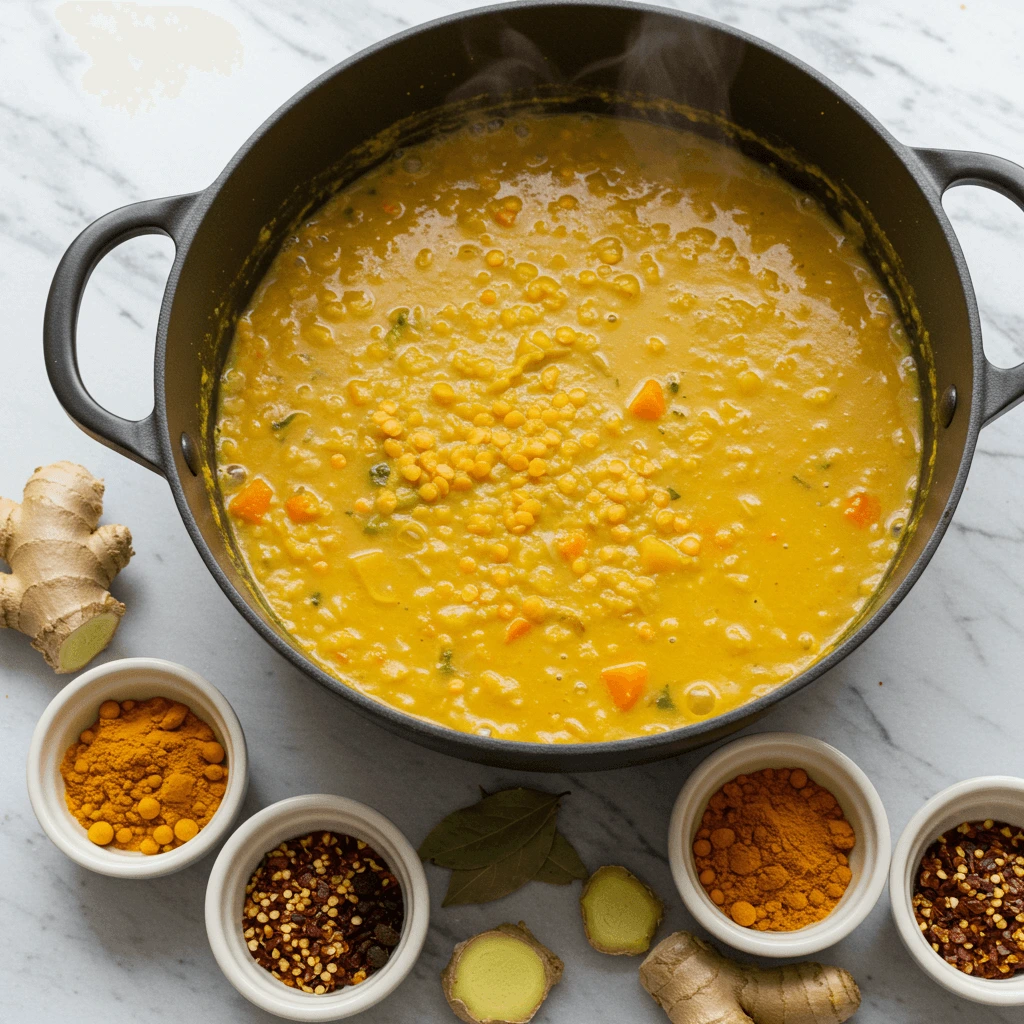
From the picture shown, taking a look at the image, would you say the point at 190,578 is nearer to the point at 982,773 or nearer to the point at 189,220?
the point at 189,220

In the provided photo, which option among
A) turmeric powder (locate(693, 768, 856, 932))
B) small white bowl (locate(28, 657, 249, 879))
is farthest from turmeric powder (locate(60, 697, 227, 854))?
turmeric powder (locate(693, 768, 856, 932))

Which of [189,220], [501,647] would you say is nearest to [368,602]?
[501,647]

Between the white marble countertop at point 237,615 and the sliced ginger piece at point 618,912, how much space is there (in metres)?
0.05

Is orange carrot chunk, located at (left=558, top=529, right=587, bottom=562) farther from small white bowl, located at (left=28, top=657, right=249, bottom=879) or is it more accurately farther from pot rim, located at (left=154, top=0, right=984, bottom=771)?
small white bowl, located at (left=28, top=657, right=249, bottom=879)

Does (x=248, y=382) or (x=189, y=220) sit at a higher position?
(x=189, y=220)

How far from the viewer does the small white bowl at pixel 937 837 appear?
8.37 feet

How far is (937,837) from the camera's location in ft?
8.82

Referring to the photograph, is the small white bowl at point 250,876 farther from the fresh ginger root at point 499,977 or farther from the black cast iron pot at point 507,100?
the black cast iron pot at point 507,100

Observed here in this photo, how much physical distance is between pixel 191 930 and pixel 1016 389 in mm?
2142

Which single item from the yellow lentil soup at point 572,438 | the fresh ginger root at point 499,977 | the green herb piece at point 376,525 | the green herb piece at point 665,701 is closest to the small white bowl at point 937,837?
the yellow lentil soup at point 572,438

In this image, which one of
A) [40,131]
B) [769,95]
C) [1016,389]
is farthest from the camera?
[40,131]

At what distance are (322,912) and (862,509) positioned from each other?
4.87 ft

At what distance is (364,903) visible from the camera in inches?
105

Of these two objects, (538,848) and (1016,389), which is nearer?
(1016,389)
